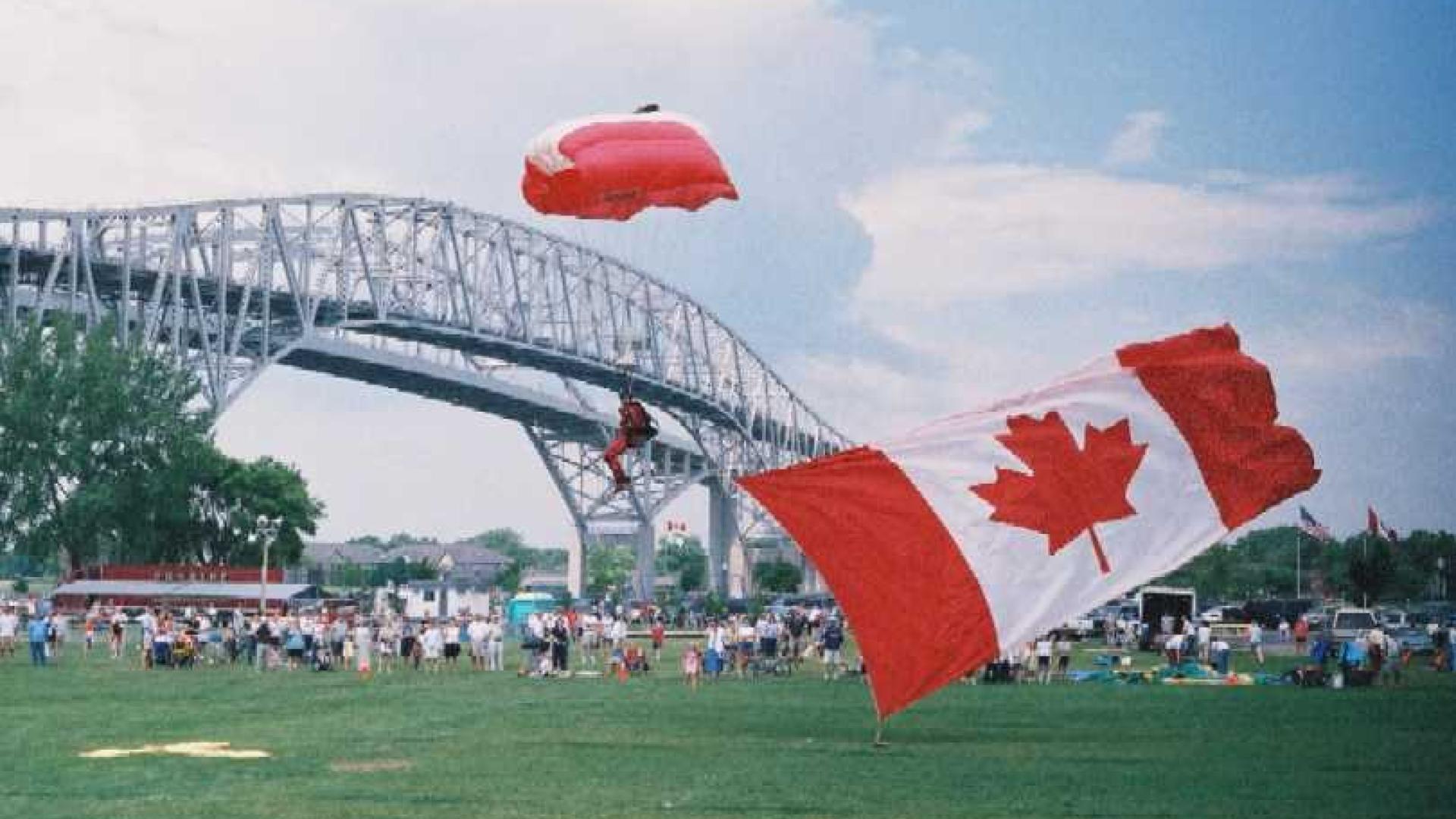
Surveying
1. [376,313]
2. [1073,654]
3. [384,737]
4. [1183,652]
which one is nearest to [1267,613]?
[1073,654]

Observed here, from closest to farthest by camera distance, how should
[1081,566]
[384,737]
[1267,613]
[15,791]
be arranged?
[1081,566], [15,791], [384,737], [1267,613]

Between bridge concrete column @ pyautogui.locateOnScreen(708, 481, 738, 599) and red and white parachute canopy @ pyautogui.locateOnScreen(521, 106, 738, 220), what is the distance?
11409 centimetres

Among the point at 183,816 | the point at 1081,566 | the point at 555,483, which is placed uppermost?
the point at 555,483

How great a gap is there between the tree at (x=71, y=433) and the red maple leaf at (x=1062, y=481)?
58358 mm

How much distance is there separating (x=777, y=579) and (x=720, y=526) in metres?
5.74

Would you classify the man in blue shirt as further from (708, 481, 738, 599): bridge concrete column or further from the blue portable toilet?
(708, 481, 738, 599): bridge concrete column

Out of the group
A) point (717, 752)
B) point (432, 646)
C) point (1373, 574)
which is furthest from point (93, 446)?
point (1373, 574)

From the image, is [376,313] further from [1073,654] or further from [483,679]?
[483,679]

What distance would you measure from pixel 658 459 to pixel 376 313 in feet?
150

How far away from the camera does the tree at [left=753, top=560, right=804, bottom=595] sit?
454ft

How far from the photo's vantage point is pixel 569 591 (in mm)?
129500

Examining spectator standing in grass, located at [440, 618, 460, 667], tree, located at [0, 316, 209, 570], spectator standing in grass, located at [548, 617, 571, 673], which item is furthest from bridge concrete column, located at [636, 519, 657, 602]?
spectator standing in grass, located at [548, 617, 571, 673]

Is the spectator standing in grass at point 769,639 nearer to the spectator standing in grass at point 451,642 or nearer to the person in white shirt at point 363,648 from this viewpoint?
the spectator standing in grass at point 451,642

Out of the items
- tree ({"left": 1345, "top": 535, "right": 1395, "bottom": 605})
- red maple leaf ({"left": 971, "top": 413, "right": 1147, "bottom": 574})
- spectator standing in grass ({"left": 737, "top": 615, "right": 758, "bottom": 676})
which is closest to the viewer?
red maple leaf ({"left": 971, "top": 413, "right": 1147, "bottom": 574})
